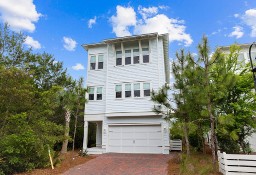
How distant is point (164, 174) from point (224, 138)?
6127 millimetres

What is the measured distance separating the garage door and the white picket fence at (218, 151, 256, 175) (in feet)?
27.1

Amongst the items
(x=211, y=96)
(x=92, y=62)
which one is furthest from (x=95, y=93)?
(x=211, y=96)

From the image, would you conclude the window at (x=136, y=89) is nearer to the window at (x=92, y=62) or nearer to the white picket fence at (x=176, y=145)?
the window at (x=92, y=62)

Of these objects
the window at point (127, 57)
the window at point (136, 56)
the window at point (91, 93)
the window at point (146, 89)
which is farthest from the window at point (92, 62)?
the window at point (146, 89)

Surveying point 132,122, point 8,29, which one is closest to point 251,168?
point 132,122

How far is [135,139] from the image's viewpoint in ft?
54.5

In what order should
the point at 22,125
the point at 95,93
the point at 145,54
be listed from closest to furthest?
the point at 22,125
the point at 145,54
the point at 95,93

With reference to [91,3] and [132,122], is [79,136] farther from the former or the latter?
[91,3]

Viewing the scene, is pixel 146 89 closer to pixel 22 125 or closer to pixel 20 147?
pixel 22 125

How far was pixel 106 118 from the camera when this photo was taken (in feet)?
56.7

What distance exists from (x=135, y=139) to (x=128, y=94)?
12.9ft

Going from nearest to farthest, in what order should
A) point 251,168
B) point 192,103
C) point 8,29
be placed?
point 251,168
point 192,103
point 8,29

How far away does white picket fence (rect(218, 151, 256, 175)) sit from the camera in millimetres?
7746

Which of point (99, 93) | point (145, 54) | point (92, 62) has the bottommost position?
point (99, 93)
